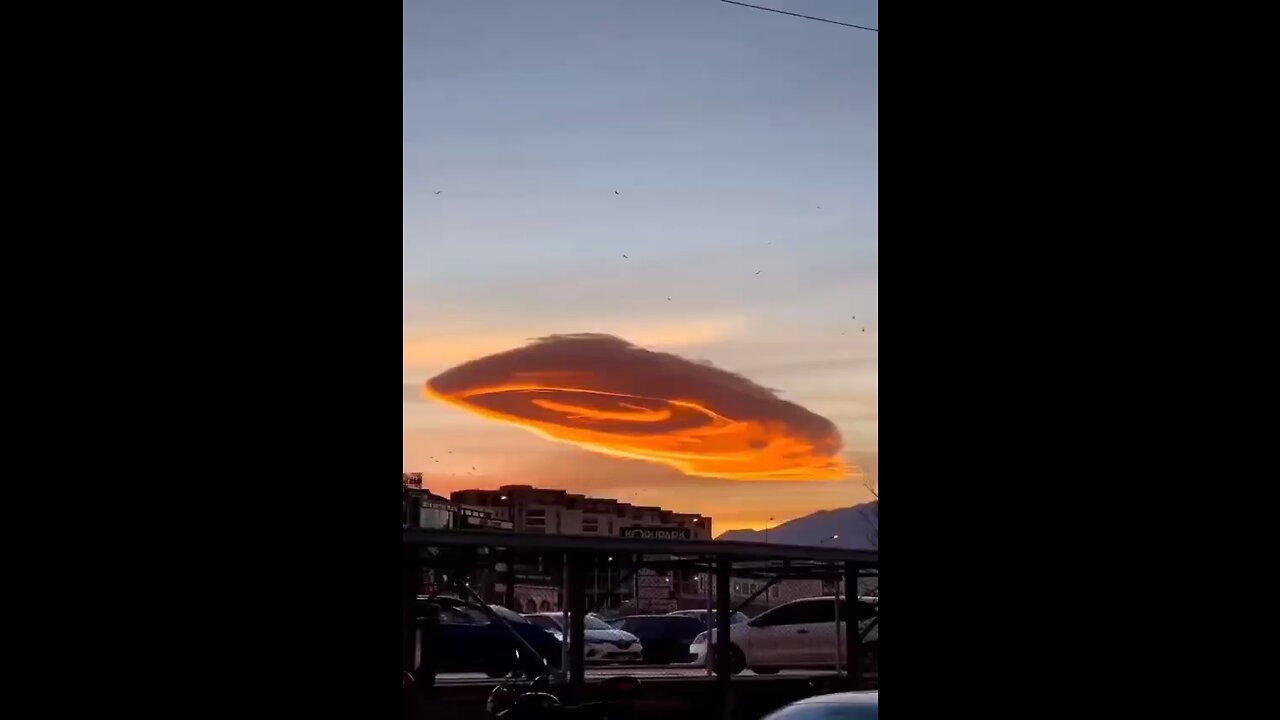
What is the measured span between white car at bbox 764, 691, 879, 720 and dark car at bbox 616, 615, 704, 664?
633 inches

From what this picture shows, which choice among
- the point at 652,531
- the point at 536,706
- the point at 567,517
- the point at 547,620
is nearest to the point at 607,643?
the point at 547,620

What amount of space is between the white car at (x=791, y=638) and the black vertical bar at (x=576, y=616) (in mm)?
4745

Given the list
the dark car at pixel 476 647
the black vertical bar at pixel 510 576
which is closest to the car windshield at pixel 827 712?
the black vertical bar at pixel 510 576

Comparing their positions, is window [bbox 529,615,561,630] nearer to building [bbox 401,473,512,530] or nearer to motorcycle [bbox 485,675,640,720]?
building [bbox 401,473,512,530]

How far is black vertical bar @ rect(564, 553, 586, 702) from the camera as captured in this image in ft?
41.9

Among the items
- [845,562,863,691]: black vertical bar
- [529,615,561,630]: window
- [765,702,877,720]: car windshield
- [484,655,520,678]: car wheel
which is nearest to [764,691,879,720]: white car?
[765,702,877,720]: car windshield

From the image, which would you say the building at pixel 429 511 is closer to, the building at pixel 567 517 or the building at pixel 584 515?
the building at pixel 567 517

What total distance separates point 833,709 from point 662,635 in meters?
16.7
